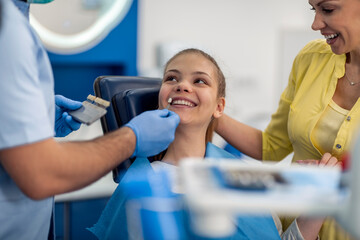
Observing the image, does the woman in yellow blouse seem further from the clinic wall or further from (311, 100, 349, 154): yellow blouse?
the clinic wall

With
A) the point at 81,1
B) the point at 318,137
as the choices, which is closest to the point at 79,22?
the point at 81,1

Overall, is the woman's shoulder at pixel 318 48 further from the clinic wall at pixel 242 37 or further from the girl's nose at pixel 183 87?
the clinic wall at pixel 242 37

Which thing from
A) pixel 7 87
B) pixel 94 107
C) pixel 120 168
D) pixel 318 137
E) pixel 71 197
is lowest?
pixel 71 197

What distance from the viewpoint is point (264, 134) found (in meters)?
1.63

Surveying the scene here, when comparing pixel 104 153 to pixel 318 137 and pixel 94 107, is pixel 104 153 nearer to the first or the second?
pixel 94 107

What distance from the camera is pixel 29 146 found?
818 mm

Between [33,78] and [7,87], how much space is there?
0.20ft

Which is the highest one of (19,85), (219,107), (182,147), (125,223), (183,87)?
(19,85)

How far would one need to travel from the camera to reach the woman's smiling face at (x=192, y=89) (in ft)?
4.61

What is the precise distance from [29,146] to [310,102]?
966 millimetres

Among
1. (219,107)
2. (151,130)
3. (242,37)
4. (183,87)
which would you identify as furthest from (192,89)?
(242,37)

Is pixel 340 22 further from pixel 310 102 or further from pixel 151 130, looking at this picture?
pixel 151 130

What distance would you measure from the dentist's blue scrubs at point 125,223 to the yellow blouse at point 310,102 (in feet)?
1.01

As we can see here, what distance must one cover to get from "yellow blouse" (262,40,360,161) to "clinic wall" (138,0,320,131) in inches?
79.1
